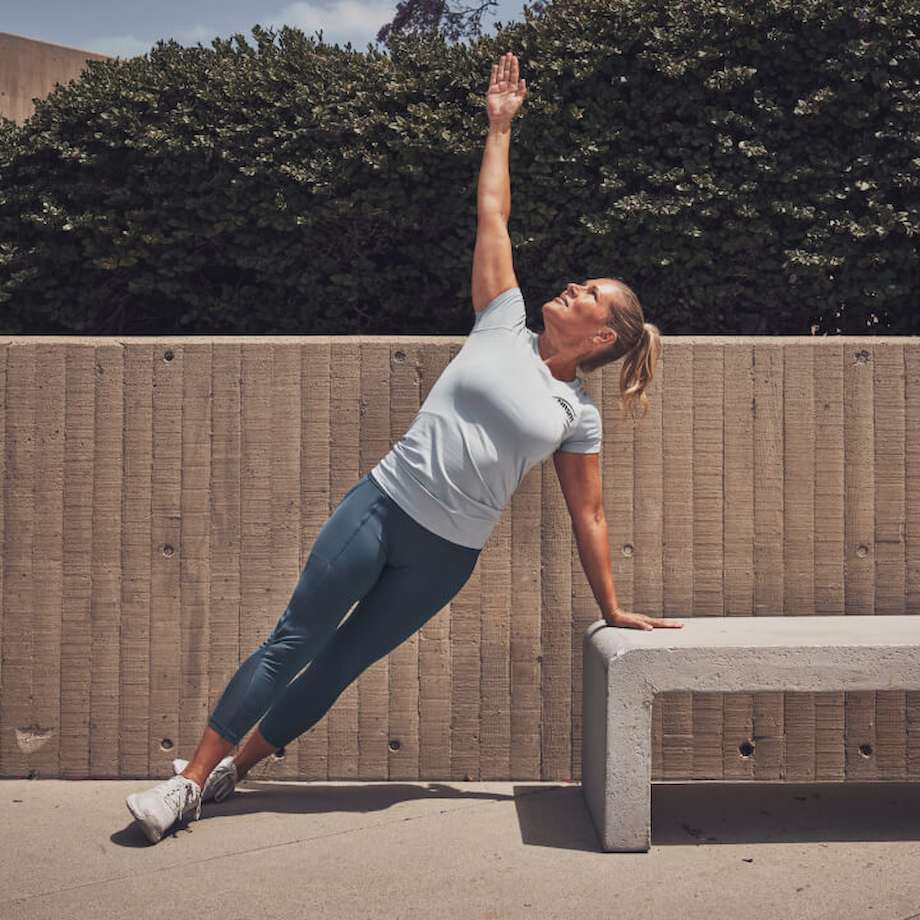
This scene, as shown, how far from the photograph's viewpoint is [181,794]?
3.42 m

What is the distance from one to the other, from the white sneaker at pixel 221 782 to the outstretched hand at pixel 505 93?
232 centimetres

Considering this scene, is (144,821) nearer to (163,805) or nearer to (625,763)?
(163,805)

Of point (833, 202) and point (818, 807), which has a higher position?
point (833, 202)

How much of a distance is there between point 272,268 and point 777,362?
2607 mm

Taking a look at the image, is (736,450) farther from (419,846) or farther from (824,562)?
(419,846)

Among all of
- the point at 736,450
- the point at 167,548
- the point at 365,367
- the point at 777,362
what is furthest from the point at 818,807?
the point at 167,548

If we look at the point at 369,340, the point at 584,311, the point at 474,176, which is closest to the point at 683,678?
the point at 584,311

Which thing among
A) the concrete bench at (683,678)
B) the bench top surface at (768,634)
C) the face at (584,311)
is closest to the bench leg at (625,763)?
the concrete bench at (683,678)

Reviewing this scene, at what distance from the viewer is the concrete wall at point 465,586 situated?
420 cm

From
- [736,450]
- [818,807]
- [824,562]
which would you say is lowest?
[818,807]

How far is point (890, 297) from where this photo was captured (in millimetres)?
5152

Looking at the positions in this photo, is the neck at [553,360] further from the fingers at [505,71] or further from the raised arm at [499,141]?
the fingers at [505,71]

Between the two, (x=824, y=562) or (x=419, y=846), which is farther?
(x=824, y=562)

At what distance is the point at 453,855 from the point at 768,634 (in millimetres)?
1250
